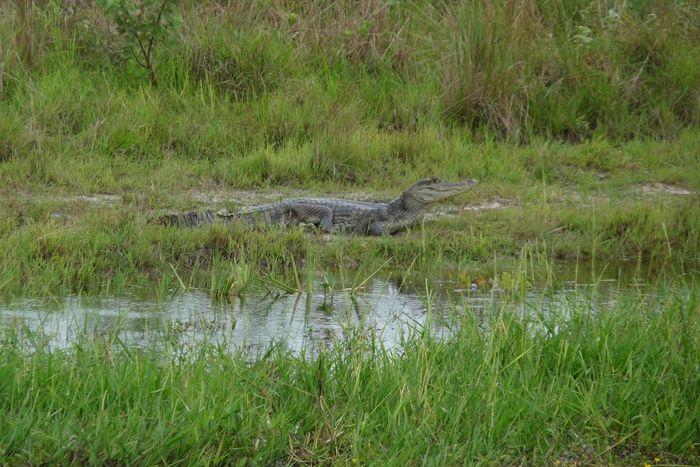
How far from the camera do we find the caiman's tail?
22.3 feet

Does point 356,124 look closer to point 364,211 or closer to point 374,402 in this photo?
point 364,211

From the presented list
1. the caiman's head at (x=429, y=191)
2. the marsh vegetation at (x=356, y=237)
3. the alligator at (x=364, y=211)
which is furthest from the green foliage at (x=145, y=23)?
the caiman's head at (x=429, y=191)

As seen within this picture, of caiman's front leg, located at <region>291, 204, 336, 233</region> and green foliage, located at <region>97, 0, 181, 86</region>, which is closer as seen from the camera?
caiman's front leg, located at <region>291, 204, 336, 233</region>

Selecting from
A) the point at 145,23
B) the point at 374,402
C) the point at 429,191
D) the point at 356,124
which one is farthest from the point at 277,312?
the point at 145,23

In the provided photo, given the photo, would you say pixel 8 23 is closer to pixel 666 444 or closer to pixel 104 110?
pixel 104 110

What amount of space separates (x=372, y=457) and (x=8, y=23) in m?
6.73

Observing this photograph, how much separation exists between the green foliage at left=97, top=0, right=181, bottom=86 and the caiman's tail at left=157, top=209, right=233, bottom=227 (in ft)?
7.62

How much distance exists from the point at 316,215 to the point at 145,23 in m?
2.39

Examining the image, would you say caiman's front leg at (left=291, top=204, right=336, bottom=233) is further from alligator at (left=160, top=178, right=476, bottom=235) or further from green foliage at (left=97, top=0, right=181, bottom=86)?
green foliage at (left=97, top=0, right=181, bottom=86)

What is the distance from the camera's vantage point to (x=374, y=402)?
3.70 metres

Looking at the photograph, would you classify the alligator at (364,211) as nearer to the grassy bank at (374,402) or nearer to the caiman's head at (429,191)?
the caiman's head at (429,191)

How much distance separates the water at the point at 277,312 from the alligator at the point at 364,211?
4.01ft

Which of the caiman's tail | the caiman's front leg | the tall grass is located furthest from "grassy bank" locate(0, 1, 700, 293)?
the caiman's front leg

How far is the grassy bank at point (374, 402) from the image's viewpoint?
331cm
